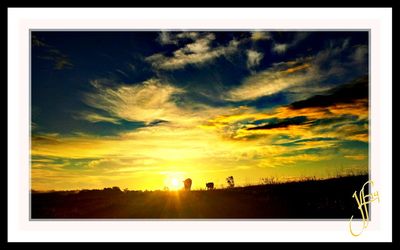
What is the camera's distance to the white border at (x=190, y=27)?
7.13 m

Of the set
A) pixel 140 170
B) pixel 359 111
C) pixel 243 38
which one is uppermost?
pixel 243 38

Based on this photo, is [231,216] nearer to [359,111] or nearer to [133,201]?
[133,201]

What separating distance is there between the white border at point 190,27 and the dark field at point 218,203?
0.09m

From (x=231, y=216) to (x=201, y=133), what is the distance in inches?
33.1

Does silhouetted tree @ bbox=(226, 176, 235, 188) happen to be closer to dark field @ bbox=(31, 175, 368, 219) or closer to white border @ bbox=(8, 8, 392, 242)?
dark field @ bbox=(31, 175, 368, 219)

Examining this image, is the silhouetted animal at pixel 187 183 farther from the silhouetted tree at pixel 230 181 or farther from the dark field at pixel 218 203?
the silhouetted tree at pixel 230 181

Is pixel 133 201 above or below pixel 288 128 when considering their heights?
below

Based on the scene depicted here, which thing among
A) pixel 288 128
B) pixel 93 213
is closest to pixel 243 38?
pixel 288 128

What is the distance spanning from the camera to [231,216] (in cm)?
725

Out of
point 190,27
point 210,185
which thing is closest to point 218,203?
point 210,185

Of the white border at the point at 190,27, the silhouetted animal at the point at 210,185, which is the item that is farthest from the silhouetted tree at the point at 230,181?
the white border at the point at 190,27

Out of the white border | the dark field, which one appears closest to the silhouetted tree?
the dark field

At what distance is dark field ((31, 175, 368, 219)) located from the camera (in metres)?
7.23

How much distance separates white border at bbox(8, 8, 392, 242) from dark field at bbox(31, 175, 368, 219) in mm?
94
